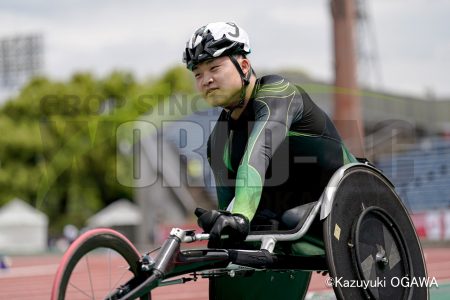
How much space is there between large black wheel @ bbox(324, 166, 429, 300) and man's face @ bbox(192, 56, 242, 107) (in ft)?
2.57

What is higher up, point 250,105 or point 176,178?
point 250,105

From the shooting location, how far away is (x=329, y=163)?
17.1 ft

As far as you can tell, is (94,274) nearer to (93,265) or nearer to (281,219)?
(93,265)

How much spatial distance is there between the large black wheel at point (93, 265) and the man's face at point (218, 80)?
993 mm

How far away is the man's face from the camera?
16.0ft

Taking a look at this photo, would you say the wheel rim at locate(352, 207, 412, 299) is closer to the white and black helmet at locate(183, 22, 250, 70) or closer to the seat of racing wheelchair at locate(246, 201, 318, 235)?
the seat of racing wheelchair at locate(246, 201, 318, 235)

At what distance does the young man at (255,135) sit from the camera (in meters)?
4.71

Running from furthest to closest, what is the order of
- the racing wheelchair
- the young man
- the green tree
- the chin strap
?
the green tree < the chin strap < the young man < the racing wheelchair

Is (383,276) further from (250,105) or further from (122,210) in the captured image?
(122,210)

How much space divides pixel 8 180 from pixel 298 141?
188ft

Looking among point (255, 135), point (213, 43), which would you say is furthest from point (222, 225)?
point (213, 43)

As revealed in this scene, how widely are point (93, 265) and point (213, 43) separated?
4.40ft

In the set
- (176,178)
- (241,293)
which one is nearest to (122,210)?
(176,178)

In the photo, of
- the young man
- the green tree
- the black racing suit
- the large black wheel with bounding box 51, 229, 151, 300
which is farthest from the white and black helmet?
the green tree
